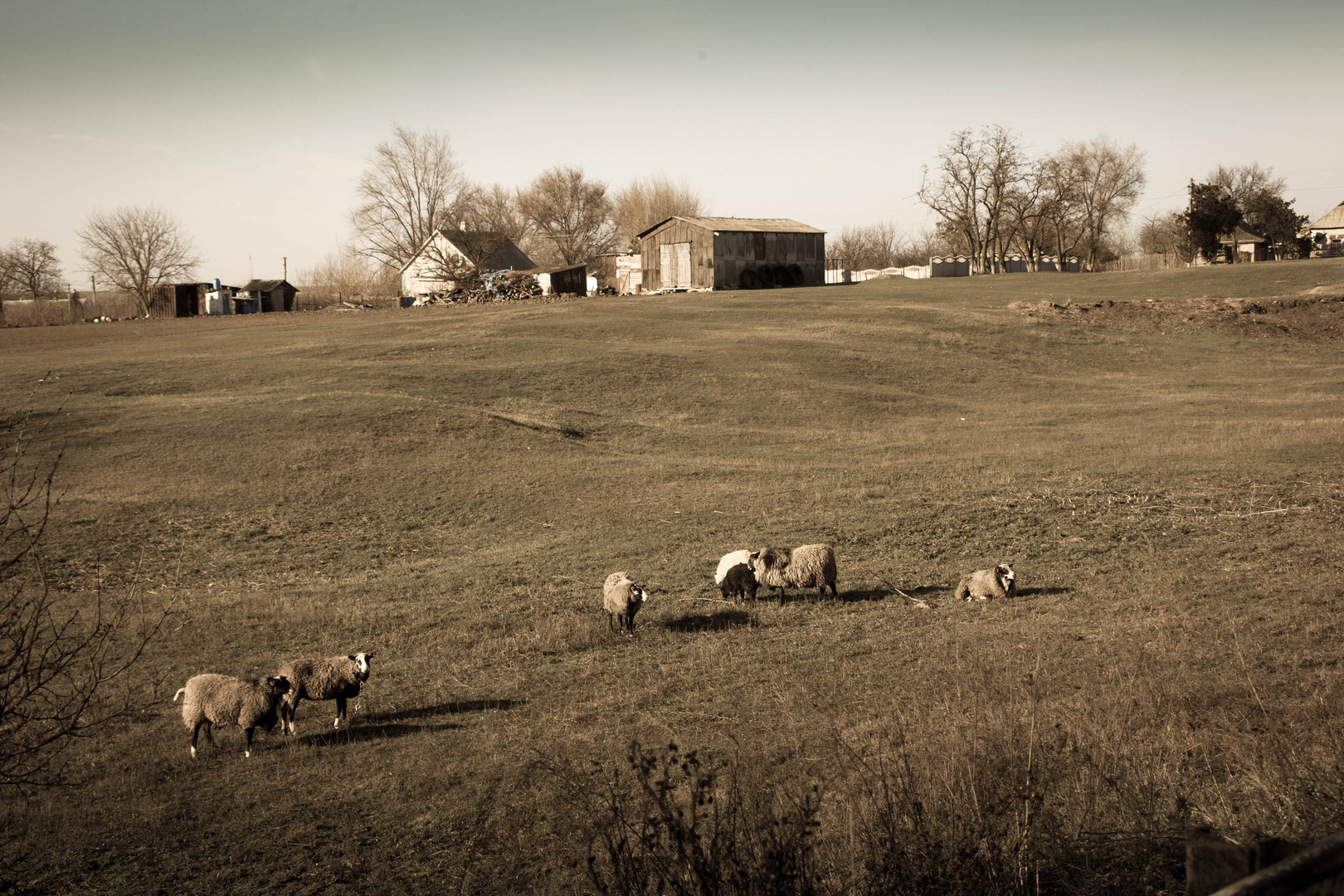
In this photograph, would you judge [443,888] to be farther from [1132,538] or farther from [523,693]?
[1132,538]

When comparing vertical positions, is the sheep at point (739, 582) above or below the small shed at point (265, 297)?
below

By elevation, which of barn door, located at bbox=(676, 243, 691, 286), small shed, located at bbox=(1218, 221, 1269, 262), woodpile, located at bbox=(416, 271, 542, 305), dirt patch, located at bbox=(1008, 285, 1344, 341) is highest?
small shed, located at bbox=(1218, 221, 1269, 262)

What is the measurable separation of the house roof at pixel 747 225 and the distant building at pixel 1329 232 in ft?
221

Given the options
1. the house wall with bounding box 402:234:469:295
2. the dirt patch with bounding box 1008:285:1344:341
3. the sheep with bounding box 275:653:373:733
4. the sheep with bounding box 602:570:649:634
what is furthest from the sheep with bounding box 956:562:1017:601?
A: the house wall with bounding box 402:234:469:295

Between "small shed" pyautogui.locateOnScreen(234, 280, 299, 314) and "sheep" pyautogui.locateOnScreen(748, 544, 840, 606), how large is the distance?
72.6 metres

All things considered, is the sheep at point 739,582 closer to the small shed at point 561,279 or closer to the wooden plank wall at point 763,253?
the small shed at point 561,279

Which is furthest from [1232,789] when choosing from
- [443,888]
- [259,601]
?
[259,601]

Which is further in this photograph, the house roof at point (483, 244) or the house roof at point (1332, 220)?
the house roof at point (1332, 220)

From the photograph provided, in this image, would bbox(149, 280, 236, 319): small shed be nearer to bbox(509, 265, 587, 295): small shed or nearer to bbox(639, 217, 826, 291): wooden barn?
bbox(509, 265, 587, 295): small shed

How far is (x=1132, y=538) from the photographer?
15.0 meters

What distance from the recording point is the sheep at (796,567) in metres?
12.9

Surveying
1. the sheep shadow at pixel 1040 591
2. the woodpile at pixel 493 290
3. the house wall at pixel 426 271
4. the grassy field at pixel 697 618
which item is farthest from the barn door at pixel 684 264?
the sheep shadow at pixel 1040 591

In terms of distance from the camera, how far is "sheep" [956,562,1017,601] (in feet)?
40.2

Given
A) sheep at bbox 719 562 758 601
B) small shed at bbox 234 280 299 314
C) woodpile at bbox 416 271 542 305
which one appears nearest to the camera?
sheep at bbox 719 562 758 601
